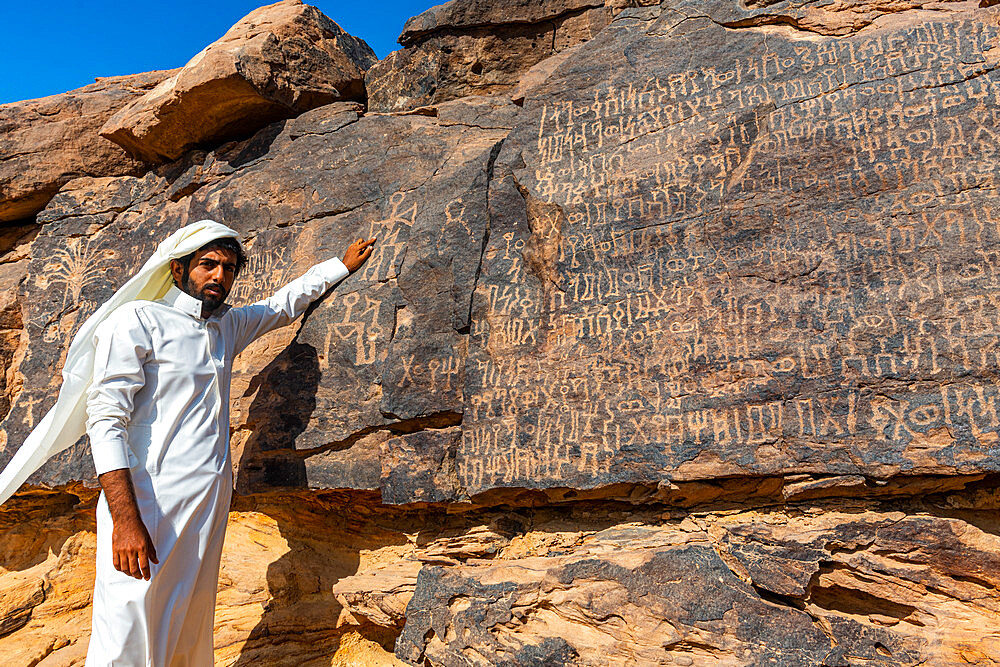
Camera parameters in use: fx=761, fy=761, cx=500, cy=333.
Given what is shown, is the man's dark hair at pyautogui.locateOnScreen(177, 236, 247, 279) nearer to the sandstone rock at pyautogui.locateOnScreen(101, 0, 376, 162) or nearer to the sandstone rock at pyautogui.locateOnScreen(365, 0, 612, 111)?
the sandstone rock at pyautogui.locateOnScreen(101, 0, 376, 162)

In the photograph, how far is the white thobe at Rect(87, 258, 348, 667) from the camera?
2.90 metres

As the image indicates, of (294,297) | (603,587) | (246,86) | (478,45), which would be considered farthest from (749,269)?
(246,86)

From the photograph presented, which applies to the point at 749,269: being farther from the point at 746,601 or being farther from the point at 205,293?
the point at 205,293

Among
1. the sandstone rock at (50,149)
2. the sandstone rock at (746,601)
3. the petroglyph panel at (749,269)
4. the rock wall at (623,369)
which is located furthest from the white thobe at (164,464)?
the sandstone rock at (50,149)

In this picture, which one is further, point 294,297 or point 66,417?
point 294,297

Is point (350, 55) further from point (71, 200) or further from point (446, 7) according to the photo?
point (71, 200)

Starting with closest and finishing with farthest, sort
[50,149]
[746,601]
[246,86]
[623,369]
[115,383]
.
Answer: [746,601] < [115,383] < [623,369] < [246,86] < [50,149]

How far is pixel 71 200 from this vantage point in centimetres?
530

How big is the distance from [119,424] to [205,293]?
0.74 meters

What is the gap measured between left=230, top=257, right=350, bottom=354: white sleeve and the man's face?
0.18 metres

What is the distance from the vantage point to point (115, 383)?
3.07 metres

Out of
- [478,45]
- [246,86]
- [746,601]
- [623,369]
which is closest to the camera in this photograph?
[746,601]

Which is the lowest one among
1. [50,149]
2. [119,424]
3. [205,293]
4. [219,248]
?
[119,424]

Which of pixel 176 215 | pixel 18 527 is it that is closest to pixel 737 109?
pixel 176 215
